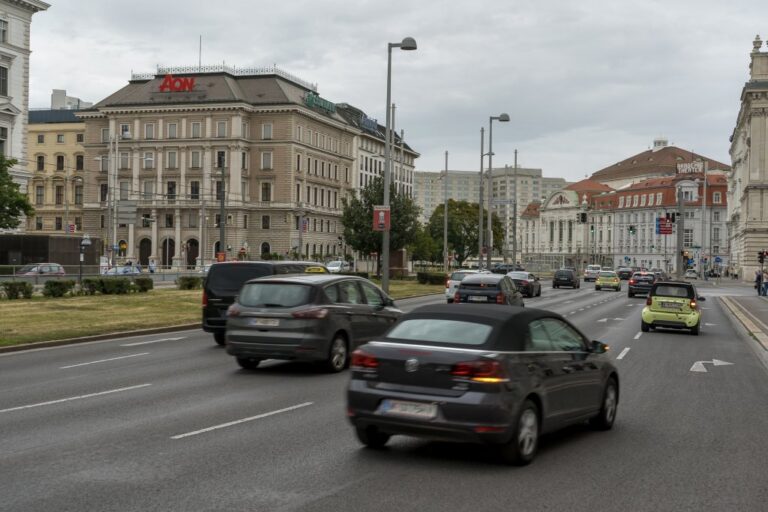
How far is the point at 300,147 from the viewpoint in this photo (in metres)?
104

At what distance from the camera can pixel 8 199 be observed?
172 feet

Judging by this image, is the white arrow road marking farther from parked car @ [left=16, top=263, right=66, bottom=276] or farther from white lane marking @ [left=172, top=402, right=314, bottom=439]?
parked car @ [left=16, top=263, right=66, bottom=276]

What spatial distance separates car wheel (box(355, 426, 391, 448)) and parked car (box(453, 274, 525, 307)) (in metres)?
21.2

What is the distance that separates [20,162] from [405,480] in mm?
62682

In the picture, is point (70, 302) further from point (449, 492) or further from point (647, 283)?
point (647, 283)

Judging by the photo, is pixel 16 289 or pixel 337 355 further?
pixel 16 289

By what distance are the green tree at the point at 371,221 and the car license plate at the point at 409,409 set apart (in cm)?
5425

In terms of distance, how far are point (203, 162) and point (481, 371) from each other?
96.5m

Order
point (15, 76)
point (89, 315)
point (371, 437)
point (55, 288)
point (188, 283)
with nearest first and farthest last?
point (371, 437) → point (89, 315) → point (55, 288) → point (188, 283) → point (15, 76)

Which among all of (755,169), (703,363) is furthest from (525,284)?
(755,169)

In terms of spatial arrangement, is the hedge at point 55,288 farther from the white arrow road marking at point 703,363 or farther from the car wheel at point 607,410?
the car wheel at point 607,410

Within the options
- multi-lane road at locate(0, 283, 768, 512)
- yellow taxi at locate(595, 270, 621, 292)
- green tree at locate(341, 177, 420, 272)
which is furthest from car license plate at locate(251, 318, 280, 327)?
yellow taxi at locate(595, 270, 621, 292)

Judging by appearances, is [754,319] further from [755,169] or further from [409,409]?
[755,169]

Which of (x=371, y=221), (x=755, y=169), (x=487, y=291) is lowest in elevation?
(x=487, y=291)
